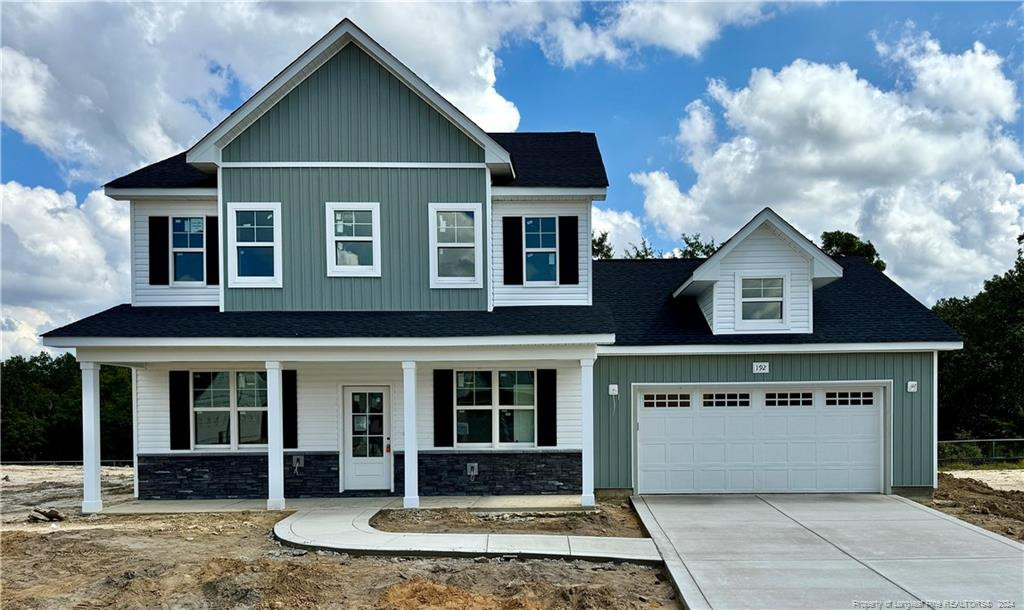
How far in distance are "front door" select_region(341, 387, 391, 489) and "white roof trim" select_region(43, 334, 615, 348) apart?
1917 mm

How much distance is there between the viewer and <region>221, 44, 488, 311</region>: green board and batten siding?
39.8 feet

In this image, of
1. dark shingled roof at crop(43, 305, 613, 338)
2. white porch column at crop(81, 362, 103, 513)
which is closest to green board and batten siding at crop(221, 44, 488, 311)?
dark shingled roof at crop(43, 305, 613, 338)

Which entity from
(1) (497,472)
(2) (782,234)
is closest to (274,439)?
(1) (497,472)

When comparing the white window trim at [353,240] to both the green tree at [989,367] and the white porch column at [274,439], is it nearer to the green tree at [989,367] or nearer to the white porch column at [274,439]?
the white porch column at [274,439]

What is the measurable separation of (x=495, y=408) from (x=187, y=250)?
6572 millimetres

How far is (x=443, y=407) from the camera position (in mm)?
12492

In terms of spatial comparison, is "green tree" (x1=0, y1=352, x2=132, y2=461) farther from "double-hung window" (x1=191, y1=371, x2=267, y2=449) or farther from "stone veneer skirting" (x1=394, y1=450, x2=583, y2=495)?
"stone veneer skirting" (x1=394, y1=450, x2=583, y2=495)

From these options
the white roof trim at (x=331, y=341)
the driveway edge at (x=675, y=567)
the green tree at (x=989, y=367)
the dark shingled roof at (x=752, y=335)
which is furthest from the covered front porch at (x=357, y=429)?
the green tree at (x=989, y=367)

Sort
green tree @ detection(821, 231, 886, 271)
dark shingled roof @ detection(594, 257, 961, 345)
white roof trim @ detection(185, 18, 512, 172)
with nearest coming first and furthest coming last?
white roof trim @ detection(185, 18, 512, 172) → dark shingled roof @ detection(594, 257, 961, 345) → green tree @ detection(821, 231, 886, 271)

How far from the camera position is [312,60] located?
11.9 m

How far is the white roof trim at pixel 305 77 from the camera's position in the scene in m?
11.8

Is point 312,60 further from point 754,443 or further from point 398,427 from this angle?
point 754,443

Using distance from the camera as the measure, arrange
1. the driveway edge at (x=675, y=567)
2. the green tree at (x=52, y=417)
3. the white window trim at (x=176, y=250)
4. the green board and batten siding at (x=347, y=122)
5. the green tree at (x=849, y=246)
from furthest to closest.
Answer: the green tree at (x=52, y=417) → the green tree at (x=849, y=246) → the white window trim at (x=176, y=250) → the green board and batten siding at (x=347, y=122) → the driveway edge at (x=675, y=567)

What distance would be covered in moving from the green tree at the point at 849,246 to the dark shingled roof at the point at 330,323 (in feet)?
72.9
